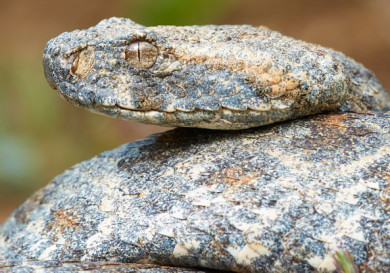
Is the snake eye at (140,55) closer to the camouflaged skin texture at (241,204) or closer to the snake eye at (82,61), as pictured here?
the snake eye at (82,61)

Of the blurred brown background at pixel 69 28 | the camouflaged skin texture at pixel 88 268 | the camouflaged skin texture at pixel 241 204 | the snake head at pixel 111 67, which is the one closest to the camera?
the camouflaged skin texture at pixel 241 204

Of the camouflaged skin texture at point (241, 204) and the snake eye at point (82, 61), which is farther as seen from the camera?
the snake eye at point (82, 61)

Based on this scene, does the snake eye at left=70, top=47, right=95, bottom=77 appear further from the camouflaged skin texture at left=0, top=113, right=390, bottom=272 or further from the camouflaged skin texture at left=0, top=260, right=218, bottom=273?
the camouflaged skin texture at left=0, top=260, right=218, bottom=273

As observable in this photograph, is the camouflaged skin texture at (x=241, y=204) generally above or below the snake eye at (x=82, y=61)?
below

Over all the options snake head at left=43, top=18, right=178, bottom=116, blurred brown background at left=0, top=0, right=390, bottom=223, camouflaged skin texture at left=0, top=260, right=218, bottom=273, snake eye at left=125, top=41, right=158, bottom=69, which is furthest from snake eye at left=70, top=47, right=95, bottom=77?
blurred brown background at left=0, top=0, right=390, bottom=223

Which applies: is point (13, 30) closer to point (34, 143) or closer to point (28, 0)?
point (28, 0)

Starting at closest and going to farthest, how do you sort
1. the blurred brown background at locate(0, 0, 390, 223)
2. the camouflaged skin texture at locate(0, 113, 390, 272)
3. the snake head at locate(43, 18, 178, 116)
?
1. the camouflaged skin texture at locate(0, 113, 390, 272)
2. the snake head at locate(43, 18, 178, 116)
3. the blurred brown background at locate(0, 0, 390, 223)

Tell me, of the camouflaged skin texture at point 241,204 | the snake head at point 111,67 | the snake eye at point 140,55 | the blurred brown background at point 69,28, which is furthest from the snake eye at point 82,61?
the blurred brown background at point 69,28
